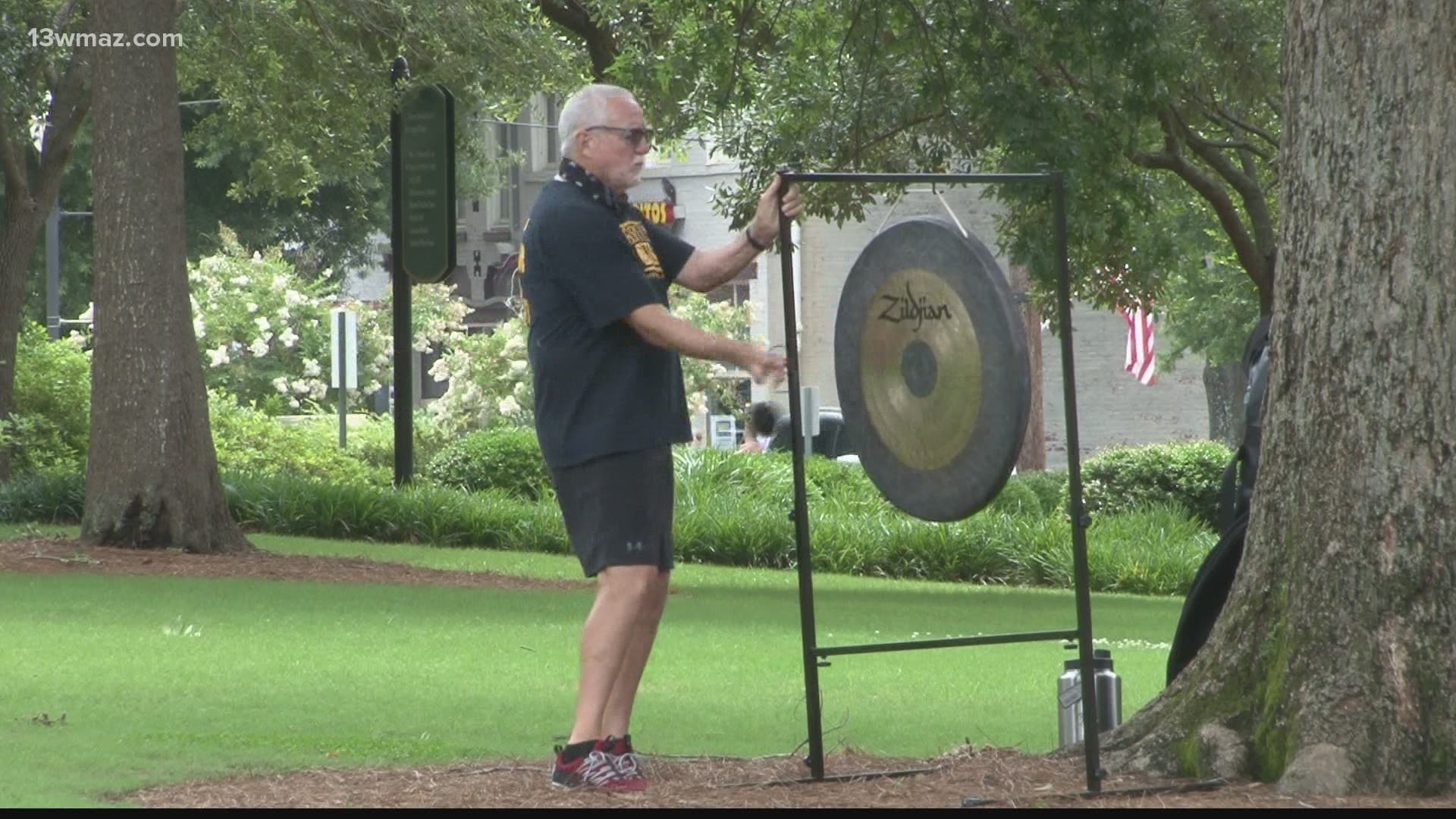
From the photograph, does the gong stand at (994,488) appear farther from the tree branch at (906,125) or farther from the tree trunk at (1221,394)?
the tree trunk at (1221,394)

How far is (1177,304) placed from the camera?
38750 millimetres

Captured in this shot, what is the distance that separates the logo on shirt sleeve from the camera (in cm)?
638

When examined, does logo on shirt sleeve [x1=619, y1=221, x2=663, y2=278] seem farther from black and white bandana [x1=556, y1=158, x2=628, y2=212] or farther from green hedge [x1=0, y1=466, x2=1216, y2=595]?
green hedge [x1=0, y1=466, x2=1216, y2=595]

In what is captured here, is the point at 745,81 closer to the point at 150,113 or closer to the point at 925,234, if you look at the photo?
the point at 150,113

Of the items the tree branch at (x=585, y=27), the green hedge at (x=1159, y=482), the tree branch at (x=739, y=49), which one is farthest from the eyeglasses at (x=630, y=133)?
the green hedge at (x=1159, y=482)

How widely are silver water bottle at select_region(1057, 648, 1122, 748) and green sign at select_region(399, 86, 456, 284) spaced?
13.1 meters

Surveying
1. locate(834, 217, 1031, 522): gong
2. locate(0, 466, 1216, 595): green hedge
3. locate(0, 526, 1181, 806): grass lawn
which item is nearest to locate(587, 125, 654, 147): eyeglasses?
locate(834, 217, 1031, 522): gong

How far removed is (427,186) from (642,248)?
14.1 m

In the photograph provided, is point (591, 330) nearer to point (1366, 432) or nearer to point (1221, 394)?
point (1366, 432)

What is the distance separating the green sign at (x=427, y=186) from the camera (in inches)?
778

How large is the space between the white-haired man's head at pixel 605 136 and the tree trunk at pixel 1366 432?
189 cm

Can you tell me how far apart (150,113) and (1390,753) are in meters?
12.1

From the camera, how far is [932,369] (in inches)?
263

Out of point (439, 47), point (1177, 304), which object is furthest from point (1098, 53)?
point (1177, 304)
